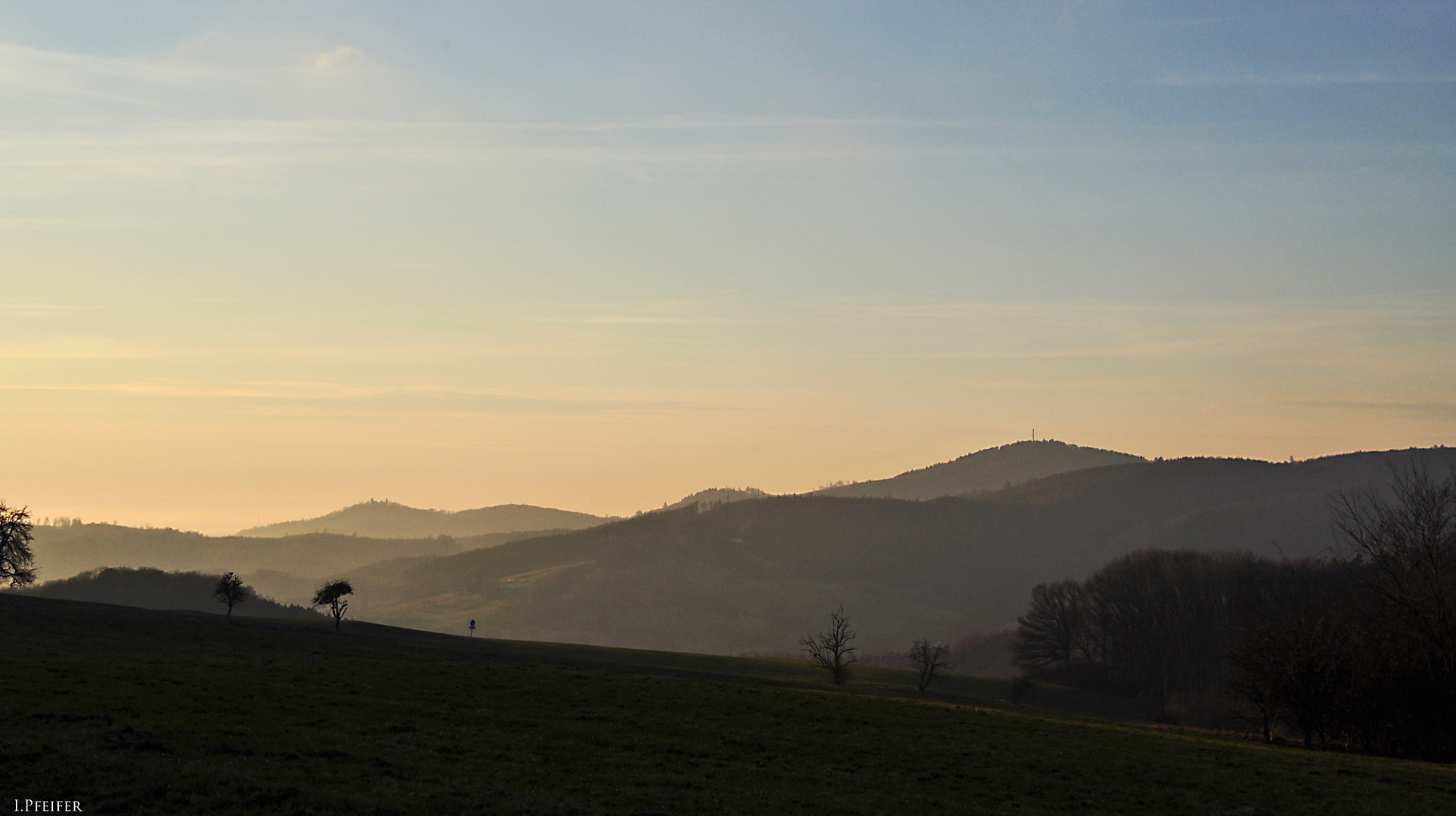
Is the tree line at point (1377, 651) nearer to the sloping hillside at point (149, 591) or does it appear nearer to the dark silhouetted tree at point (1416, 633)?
the dark silhouetted tree at point (1416, 633)

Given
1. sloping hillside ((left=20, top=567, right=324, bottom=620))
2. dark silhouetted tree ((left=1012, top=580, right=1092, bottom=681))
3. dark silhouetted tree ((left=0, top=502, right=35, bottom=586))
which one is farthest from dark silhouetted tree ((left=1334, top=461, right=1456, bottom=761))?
sloping hillside ((left=20, top=567, right=324, bottom=620))

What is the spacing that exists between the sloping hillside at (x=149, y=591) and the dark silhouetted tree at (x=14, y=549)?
215ft

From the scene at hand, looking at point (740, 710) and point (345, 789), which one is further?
point (740, 710)

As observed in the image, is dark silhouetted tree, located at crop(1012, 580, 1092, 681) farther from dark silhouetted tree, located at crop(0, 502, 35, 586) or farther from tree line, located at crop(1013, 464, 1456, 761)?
dark silhouetted tree, located at crop(0, 502, 35, 586)

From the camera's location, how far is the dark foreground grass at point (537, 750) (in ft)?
87.5

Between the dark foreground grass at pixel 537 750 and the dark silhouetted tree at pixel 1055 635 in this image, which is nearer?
the dark foreground grass at pixel 537 750

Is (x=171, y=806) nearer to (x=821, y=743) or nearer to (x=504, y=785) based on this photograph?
(x=504, y=785)

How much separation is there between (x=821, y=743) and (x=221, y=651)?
34.5 m

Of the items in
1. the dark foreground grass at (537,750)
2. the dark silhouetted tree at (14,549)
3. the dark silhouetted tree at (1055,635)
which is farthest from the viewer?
the dark silhouetted tree at (1055,635)

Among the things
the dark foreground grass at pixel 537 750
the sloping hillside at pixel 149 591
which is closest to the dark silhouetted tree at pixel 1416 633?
the dark foreground grass at pixel 537 750

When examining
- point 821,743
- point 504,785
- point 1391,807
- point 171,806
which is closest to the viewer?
point 171,806

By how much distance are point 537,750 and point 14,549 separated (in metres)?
70.4

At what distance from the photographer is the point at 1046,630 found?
14175cm

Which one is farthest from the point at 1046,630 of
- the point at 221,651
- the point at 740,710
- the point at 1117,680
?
the point at 221,651
